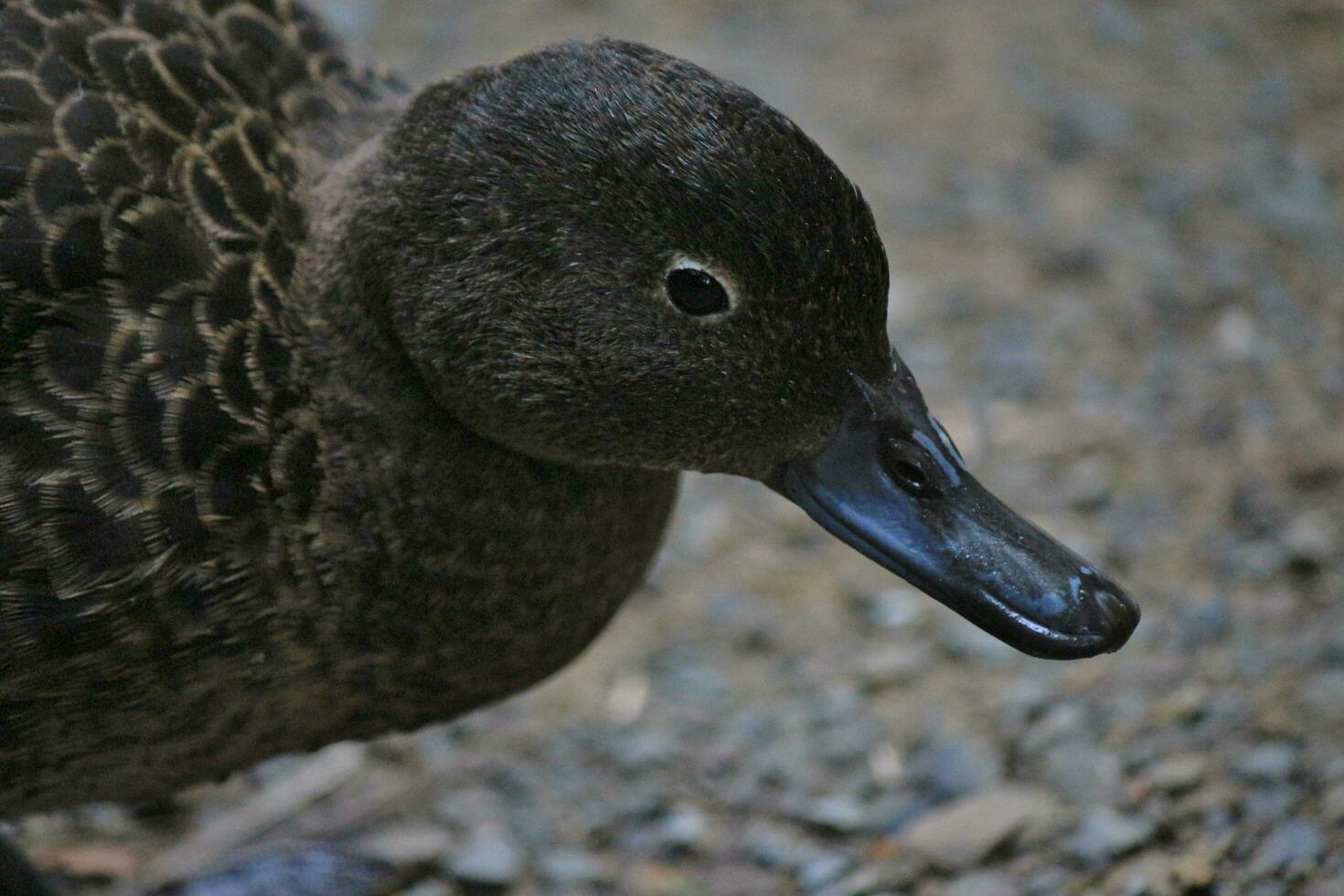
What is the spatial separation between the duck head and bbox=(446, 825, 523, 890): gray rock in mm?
1014

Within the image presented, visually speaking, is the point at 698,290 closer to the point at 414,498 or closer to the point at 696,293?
the point at 696,293

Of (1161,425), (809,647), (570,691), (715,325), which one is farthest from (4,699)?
(1161,425)

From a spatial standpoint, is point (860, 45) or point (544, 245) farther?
point (860, 45)

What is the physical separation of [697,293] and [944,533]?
17.9 inches

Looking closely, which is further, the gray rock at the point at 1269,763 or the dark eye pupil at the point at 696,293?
the gray rock at the point at 1269,763

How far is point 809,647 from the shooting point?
3.31 m

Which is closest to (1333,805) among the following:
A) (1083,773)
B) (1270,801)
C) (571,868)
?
(1270,801)

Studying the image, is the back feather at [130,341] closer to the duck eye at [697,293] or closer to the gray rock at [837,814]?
the duck eye at [697,293]

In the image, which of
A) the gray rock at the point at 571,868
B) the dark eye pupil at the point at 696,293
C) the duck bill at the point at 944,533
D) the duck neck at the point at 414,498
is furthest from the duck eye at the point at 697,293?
the gray rock at the point at 571,868

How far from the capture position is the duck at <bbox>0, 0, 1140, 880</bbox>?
2.02m

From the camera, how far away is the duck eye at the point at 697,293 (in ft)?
6.63

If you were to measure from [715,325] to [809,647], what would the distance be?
140 centimetres

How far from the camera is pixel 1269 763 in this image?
8.81 ft

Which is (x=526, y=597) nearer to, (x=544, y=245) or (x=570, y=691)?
(x=544, y=245)
